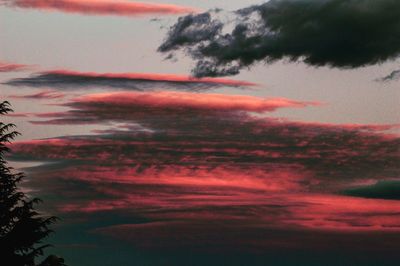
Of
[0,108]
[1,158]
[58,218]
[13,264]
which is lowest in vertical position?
[13,264]

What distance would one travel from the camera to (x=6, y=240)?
96.7 feet

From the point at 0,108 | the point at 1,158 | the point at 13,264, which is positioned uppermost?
the point at 0,108

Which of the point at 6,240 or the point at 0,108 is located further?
the point at 0,108

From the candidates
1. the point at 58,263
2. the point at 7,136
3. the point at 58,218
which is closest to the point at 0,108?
the point at 7,136

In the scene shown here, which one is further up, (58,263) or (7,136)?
(7,136)

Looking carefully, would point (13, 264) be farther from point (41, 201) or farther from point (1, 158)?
point (1, 158)

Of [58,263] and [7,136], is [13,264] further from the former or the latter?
[7,136]

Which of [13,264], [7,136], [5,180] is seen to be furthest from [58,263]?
[7,136]

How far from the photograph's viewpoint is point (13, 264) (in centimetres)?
2911

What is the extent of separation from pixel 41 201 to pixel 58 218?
1104mm

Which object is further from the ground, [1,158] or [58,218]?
[1,158]

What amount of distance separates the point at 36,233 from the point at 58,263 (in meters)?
2.12

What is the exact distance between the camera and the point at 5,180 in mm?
30703

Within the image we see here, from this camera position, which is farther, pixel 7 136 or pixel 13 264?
pixel 7 136
